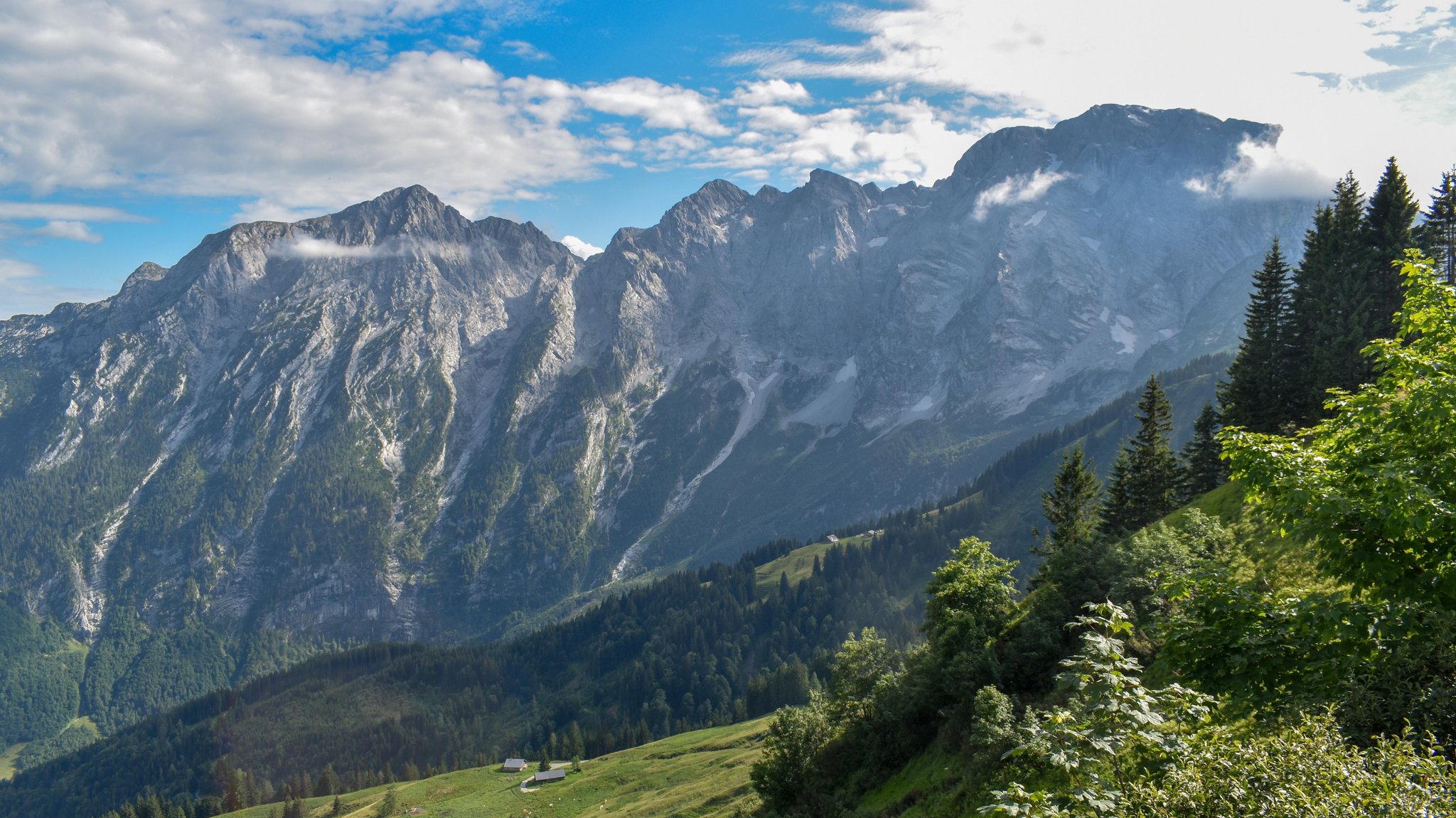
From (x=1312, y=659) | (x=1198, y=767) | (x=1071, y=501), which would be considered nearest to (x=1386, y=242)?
(x=1071, y=501)

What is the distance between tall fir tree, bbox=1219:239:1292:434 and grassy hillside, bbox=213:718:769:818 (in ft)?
198

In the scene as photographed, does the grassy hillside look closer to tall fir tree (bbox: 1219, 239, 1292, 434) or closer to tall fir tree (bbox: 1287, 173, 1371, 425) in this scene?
tall fir tree (bbox: 1219, 239, 1292, 434)

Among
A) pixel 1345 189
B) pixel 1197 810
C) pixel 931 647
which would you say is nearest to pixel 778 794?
pixel 931 647

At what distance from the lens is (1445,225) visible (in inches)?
2425

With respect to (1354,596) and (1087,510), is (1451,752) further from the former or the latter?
(1087,510)

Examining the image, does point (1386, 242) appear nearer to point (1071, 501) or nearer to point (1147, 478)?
point (1147, 478)

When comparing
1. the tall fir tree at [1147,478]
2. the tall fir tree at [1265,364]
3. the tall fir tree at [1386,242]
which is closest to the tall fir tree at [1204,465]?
the tall fir tree at [1147,478]

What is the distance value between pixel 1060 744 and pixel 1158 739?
1526mm

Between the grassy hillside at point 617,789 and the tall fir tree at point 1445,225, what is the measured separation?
77599 millimetres

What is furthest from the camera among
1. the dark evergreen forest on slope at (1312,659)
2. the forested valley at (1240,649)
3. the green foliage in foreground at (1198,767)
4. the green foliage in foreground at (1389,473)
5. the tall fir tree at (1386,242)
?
the tall fir tree at (1386,242)

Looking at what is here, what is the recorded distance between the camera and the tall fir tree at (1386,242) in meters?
58.8

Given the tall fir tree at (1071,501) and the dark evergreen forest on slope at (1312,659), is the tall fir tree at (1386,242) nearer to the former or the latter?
the tall fir tree at (1071,501)

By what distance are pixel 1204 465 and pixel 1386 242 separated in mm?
22943

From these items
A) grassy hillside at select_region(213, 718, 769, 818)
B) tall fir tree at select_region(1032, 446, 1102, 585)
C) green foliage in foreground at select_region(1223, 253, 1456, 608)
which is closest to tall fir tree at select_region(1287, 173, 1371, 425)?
tall fir tree at select_region(1032, 446, 1102, 585)
